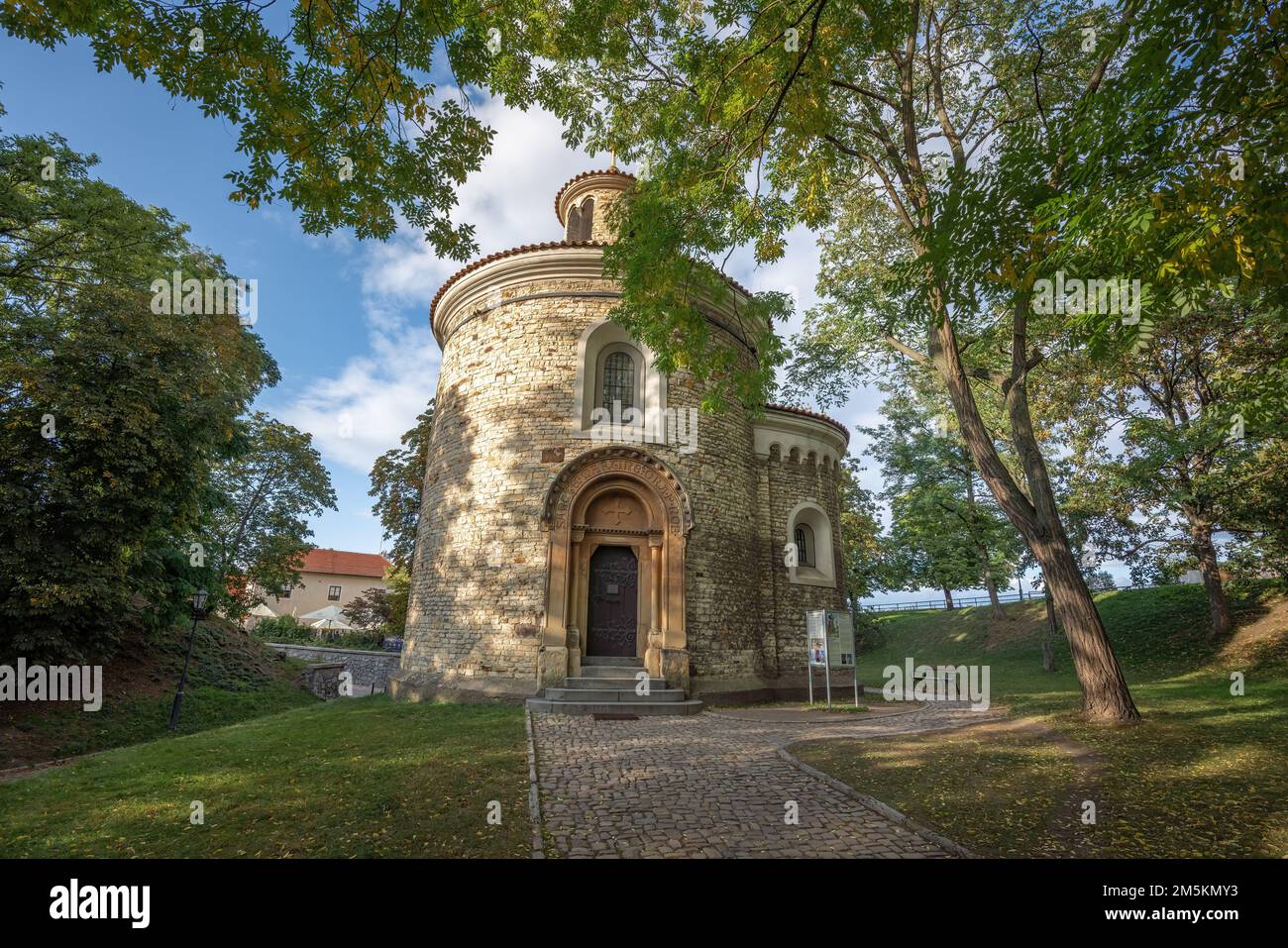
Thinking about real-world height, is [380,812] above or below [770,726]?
above

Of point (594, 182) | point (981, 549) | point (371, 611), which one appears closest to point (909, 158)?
point (594, 182)

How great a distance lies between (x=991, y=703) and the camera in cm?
1123

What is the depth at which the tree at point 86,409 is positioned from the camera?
975 cm

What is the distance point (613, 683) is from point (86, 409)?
10629 millimetres

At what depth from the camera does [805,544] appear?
14812 mm

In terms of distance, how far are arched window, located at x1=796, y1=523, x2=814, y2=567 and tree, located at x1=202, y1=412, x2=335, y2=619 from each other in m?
21.6

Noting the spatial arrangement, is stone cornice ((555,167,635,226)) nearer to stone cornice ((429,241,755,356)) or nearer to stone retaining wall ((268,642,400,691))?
stone cornice ((429,241,755,356))

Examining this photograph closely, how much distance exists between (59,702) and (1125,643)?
2822 cm

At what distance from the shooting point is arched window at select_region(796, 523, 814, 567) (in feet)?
48.0

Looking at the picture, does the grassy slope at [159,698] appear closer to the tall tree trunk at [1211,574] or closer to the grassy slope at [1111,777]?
the grassy slope at [1111,777]

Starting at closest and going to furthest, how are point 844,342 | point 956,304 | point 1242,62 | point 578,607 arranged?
point 1242,62
point 956,304
point 578,607
point 844,342

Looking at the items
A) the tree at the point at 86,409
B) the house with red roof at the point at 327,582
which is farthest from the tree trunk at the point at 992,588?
the house with red roof at the point at 327,582

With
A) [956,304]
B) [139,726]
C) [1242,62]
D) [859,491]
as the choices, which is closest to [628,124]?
[956,304]

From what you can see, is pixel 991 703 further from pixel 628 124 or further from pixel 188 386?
pixel 188 386
